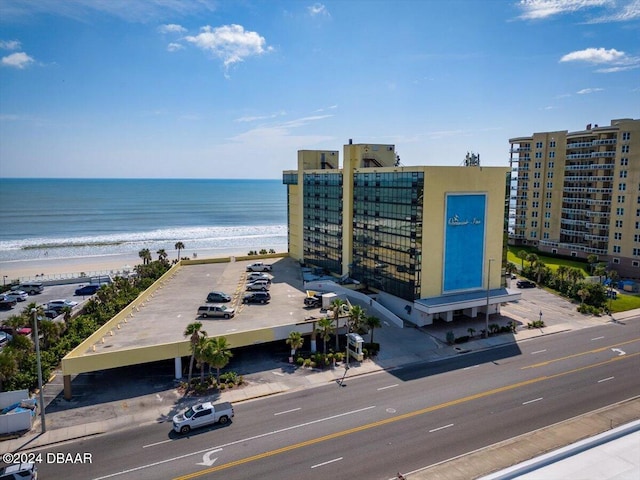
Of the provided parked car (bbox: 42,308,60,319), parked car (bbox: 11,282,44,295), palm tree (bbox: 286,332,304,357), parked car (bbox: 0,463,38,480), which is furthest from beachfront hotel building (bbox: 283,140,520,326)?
parked car (bbox: 11,282,44,295)

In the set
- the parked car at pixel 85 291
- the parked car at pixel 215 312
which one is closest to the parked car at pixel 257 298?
the parked car at pixel 215 312

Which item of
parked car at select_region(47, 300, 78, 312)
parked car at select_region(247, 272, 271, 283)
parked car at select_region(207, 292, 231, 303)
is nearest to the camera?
parked car at select_region(207, 292, 231, 303)

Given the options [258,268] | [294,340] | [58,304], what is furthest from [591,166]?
[58,304]

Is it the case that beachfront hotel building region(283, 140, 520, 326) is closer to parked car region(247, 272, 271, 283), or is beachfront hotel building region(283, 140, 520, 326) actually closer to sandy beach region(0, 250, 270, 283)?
parked car region(247, 272, 271, 283)

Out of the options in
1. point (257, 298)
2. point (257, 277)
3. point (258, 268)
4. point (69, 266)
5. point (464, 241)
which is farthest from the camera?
point (69, 266)

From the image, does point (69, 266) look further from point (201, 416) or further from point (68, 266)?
point (201, 416)

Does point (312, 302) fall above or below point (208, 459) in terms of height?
above

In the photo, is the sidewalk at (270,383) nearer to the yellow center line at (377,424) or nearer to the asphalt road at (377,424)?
the asphalt road at (377,424)
